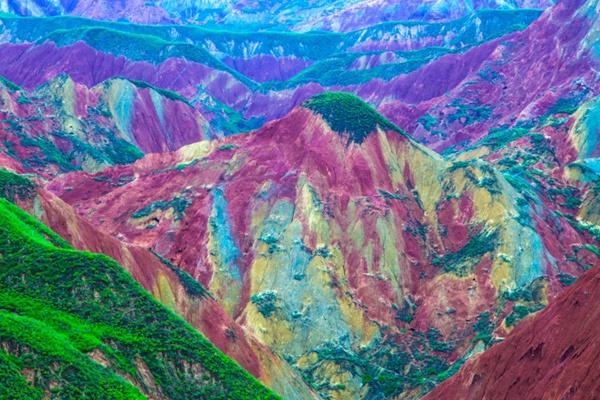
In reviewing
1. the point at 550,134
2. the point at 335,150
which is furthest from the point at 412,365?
the point at 550,134

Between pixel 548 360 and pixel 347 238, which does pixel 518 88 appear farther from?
pixel 548 360

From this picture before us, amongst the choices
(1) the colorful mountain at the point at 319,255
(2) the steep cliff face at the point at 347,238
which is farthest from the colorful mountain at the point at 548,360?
(2) the steep cliff face at the point at 347,238

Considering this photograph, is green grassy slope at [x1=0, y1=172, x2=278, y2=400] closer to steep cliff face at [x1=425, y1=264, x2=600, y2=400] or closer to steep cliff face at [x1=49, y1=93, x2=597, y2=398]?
steep cliff face at [x1=425, y1=264, x2=600, y2=400]

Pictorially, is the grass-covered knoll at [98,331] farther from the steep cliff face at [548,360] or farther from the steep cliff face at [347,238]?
the steep cliff face at [347,238]

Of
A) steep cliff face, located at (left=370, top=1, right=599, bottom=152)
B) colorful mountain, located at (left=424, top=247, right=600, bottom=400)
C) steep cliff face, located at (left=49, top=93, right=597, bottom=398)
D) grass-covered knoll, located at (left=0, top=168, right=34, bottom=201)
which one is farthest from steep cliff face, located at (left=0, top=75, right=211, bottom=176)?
colorful mountain, located at (left=424, top=247, right=600, bottom=400)

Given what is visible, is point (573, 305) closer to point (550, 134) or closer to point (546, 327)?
point (546, 327)

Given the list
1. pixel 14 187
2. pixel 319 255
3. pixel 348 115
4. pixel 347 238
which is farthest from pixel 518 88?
pixel 14 187

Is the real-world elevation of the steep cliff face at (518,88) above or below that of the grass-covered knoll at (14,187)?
below
